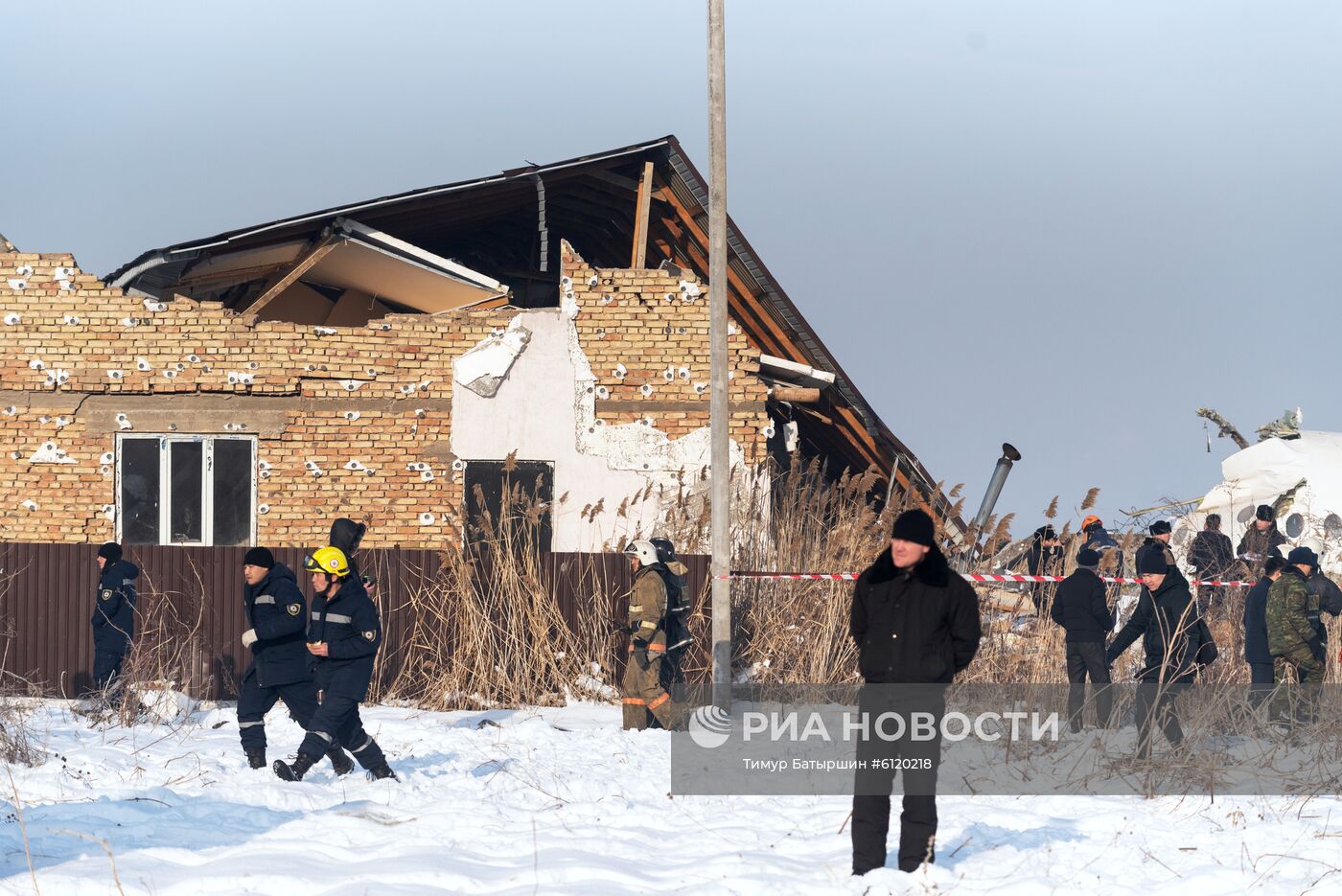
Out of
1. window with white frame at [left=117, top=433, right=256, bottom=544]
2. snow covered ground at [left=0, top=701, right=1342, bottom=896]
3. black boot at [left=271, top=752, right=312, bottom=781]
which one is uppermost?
window with white frame at [left=117, top=433, right=256, bottom=544]

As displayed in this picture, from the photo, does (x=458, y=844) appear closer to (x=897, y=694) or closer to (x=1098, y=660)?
(x=897, y=694)

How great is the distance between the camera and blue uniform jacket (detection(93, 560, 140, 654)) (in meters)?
11.7

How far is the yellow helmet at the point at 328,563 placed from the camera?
849 cm

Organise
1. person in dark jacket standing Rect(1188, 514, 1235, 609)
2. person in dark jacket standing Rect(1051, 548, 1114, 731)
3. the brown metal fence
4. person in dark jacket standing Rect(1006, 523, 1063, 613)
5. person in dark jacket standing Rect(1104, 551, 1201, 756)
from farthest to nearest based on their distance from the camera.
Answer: person in dark jacket standing Rect(1188, 514, 1235, 609) < person in dark jacket standing Rect(1006, 523, 1063, 613) < the brown metal fence < person in dark jacket standing Rect(1051, 548, 1114, 731) < person in dark jacket standing Rect(1104, 551, 1201, 756)

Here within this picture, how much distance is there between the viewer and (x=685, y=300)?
51.3 ft

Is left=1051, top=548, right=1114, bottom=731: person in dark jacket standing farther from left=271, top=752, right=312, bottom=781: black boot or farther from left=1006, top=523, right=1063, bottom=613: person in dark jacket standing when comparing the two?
left=271, top=752, right=312, bottom=781: black boot

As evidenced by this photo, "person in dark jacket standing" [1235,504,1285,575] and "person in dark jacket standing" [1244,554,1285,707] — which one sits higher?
"person in dark jacket standing" [1235,504,1285,575]

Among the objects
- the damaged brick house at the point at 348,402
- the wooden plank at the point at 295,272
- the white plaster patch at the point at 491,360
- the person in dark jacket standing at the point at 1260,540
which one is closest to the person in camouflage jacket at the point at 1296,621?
the person in dark jacket standing at the point at 1260,540

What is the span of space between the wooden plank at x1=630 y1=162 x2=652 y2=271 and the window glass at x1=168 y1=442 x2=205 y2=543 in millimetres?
5076

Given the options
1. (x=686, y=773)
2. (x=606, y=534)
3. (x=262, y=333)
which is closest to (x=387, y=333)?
(x=262, y=333)

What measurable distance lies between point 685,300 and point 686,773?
7287mm

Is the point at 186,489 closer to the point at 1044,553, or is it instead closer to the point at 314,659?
the point at 314,659

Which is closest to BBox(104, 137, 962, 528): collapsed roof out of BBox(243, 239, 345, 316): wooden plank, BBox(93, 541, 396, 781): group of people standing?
BBox(243, 239, 345, 316): wooden plank

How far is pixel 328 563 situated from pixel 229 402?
7477mm
